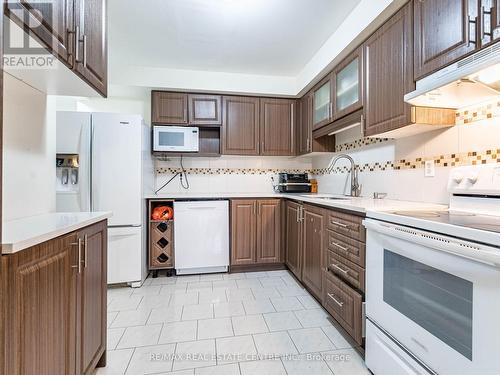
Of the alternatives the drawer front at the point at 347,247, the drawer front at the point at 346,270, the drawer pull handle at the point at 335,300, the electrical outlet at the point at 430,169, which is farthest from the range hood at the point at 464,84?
the drawer pull handle at the point at 335,300

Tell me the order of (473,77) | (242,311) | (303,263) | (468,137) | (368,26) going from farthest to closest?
(303,263)
(242,311)
(368,26)
(468,137)
(473,77)

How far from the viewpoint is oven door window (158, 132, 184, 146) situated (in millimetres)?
3105

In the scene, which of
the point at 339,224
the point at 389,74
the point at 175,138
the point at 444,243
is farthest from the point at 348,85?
the point at 175,138

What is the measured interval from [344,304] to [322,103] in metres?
1.98

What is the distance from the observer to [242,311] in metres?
2.14

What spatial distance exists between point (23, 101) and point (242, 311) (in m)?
1.95

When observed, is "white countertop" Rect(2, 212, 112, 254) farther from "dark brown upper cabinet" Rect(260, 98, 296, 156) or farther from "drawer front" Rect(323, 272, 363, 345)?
"dark brown upper cabinet" Rect(260, 98, 296, 156)

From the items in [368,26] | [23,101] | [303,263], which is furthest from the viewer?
[303,263]

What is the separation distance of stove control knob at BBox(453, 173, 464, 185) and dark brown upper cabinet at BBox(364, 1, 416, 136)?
40 centimetres

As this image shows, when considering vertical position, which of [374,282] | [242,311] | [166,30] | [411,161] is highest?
[166,30]

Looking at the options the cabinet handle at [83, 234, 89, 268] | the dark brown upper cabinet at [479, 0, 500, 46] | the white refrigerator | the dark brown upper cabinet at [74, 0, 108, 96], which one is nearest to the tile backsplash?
the white refrigerator

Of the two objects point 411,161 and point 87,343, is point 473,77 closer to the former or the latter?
point 411,161

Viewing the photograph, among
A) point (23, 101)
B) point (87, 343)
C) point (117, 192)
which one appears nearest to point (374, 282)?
point (87, 343)

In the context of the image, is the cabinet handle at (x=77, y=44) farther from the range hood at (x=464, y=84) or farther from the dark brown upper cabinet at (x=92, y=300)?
the range hood at (x=464, y=84)
